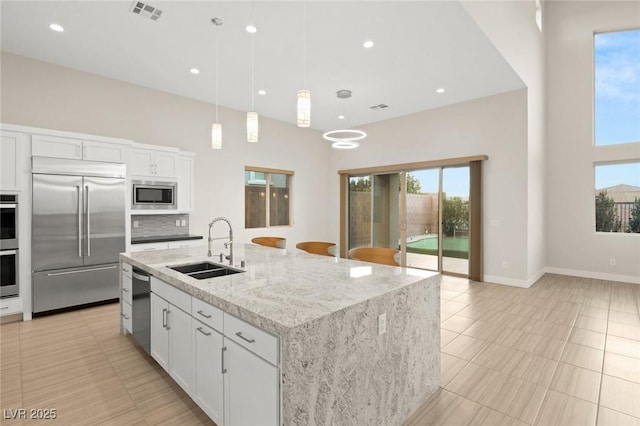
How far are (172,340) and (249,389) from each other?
1010mm

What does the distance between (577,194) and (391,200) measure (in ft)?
11.9

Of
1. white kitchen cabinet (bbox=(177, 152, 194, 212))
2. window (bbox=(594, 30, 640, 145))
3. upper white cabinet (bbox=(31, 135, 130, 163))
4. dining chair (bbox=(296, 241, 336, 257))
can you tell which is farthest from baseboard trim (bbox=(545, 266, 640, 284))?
upper white cabinet (bbox=(31, 135, 130, 163))

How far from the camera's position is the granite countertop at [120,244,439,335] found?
1443mm

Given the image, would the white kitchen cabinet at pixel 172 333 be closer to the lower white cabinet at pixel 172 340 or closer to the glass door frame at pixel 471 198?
the lower white cabinet at pixel 172 340

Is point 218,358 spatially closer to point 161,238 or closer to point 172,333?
point 172,333

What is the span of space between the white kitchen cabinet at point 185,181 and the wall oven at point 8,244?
1995 millimetres

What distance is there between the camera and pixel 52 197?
3723 mm

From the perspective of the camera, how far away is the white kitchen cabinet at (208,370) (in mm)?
1710

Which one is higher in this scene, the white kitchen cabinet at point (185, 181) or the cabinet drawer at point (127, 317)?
the white kitchen cabinet at point (185, 181)

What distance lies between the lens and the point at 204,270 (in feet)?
8.76

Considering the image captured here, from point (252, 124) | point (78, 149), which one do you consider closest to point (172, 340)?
point (252, 124)

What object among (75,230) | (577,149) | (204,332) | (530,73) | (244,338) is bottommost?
(204,332)

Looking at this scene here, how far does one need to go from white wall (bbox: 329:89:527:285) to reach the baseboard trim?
177 centimetres

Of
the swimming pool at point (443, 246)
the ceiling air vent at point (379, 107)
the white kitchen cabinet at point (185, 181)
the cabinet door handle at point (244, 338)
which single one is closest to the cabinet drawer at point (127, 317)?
the cabinet door handle at point (244, 338)
